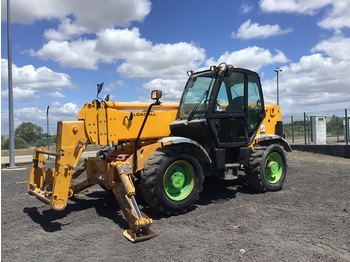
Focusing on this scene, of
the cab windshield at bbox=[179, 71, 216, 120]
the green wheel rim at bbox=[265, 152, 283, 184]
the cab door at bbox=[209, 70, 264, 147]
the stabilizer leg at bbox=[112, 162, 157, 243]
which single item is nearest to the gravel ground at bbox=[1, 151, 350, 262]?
the stabilizer leg at bbox=[112, 162, 157, 243]

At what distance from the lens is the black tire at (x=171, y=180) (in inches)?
243

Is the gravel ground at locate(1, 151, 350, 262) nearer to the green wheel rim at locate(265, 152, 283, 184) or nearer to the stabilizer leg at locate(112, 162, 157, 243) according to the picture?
the stabilizer leg at locate(112, 162, 157, 243)

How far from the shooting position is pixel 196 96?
763 centimetres

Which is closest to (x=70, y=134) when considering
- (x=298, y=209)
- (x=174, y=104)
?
(x=174, y=104)

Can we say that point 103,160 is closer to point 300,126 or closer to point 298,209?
point 298,209

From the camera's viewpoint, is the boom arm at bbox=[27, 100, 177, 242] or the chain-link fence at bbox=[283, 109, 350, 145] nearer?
the boom arm at bbox=[27, 100, 177, 242]

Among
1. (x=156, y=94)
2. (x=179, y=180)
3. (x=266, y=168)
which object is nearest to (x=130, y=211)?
(x=179, y=180)

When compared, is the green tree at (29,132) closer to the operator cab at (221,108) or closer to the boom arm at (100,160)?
the boom arm at (100,160)

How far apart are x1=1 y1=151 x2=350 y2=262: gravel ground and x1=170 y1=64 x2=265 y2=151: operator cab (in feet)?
4.18

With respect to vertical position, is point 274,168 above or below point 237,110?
below

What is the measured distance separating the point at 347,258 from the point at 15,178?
9774 mm

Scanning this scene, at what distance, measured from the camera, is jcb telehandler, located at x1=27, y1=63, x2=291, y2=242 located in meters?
6.14

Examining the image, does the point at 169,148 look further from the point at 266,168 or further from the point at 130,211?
the point at 266,168

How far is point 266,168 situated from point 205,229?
3155 millimetres
